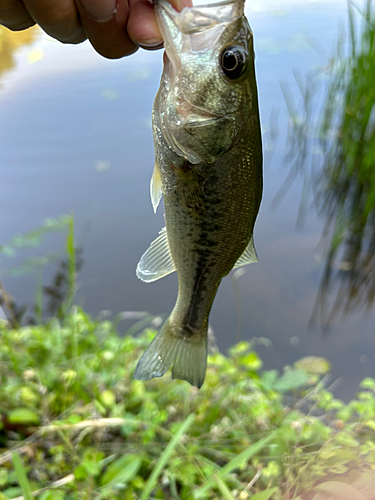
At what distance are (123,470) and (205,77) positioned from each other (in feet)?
5.57

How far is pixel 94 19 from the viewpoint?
1.23 metres

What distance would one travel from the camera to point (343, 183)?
4902 millimetres

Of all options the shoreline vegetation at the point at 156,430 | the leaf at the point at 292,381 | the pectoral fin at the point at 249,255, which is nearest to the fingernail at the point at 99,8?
the pectoral fin at the point at 249,255

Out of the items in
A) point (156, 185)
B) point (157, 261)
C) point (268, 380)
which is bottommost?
point (268, 380)

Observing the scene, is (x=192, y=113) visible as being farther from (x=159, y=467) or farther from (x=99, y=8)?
(x=159, y=467)

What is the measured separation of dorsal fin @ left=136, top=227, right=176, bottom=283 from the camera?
1.45 metres

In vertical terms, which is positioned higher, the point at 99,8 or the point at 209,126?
the point at 99,8

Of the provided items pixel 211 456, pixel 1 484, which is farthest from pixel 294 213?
pixel 1 484

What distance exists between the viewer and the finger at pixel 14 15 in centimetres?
118

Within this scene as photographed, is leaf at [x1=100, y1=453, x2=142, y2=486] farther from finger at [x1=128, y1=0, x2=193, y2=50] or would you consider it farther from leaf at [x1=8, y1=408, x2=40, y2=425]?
finger at [x1=128, y1=0, x2=193, y2=50]

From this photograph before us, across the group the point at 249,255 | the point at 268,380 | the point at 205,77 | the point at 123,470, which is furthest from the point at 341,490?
the point at 268,380

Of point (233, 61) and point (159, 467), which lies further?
point (159, 467)

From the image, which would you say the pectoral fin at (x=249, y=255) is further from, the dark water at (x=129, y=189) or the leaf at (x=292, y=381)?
the dark water at (x=129, y=189)

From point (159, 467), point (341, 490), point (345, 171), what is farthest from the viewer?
point (345, 171)
